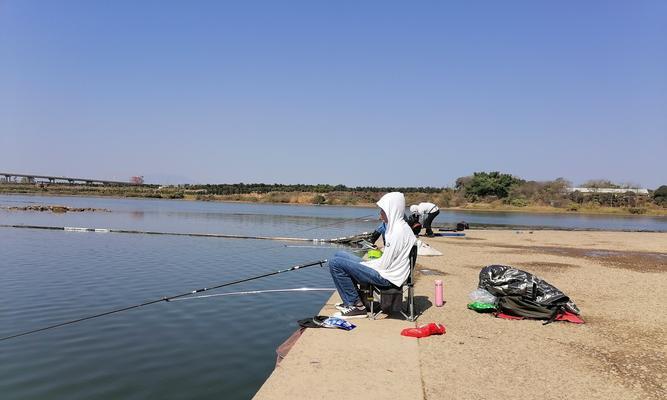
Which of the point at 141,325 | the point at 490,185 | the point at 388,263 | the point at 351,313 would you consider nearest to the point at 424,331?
the point at 388,263

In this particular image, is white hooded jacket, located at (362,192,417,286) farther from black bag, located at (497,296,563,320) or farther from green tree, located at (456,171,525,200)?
green tree, located at (456,171,525,200)

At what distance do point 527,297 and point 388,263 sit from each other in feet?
7.22

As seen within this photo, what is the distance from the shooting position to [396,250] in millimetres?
6707

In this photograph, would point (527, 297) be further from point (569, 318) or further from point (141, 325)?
point (141, 325)

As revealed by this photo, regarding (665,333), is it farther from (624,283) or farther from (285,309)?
(285,309)

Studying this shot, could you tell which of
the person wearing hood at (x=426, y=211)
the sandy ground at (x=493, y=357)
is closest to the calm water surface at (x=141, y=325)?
the sandy ground at (x=493, y=357)

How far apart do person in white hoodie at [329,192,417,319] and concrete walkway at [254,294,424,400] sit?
663 millimetres

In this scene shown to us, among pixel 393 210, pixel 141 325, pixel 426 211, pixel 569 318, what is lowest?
pixel 141 325

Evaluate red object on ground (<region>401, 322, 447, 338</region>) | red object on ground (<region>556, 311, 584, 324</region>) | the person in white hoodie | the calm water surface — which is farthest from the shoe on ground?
red object on ground (<region>556, 311, 584, 324</region>)

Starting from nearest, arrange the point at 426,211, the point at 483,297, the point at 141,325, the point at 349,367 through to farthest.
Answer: the point at 349,367 → the point at 483,297 → the point at 141,325 → the point at 426,211

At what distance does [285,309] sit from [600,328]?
5.27 meters

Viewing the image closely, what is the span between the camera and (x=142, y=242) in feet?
69.6

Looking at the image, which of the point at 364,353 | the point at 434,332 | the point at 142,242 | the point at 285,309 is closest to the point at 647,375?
the point at 434,332

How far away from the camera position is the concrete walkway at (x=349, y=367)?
4227 mm
